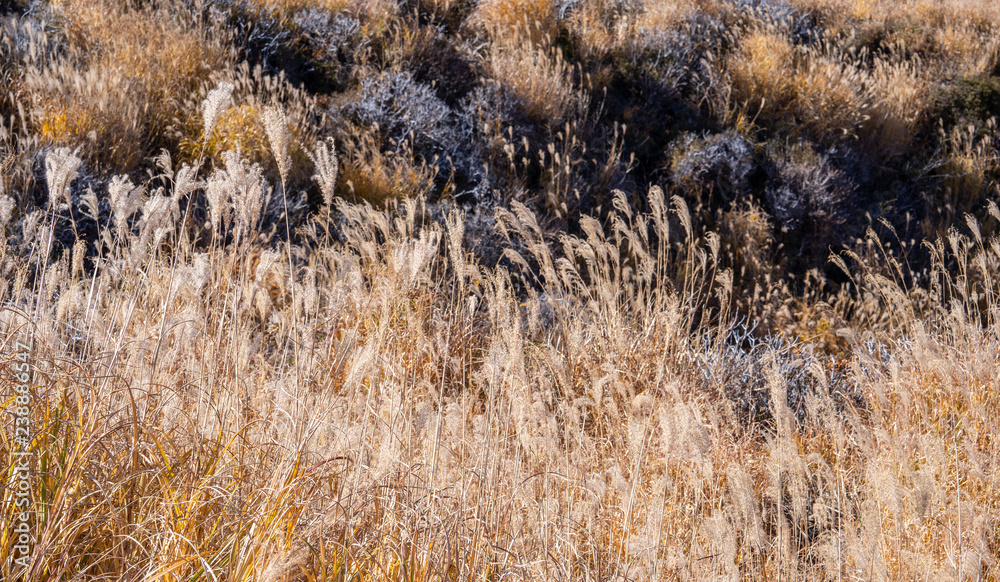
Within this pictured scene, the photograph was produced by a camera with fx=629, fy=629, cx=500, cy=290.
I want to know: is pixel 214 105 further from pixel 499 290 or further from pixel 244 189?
pixel 499 290

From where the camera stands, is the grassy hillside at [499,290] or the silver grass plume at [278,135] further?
the silver grass plume at [278,135]

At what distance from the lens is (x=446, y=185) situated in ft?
18.7

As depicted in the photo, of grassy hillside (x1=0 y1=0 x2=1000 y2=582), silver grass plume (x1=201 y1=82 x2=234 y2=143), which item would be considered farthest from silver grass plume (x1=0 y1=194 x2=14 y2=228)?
silver grass plume (x1=201 y1=82 x2=234 y2=143)

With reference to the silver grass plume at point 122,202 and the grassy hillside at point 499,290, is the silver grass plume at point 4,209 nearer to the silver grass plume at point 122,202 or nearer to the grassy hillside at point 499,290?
the grassy hillside at point 499,290

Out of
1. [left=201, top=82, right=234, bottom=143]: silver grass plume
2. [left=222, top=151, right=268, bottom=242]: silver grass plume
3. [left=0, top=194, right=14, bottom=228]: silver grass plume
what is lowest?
[left=0, top=194, right=14, bottom=228]: silver grass plume

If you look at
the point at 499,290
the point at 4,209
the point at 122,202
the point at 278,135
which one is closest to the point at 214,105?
the point at 278,135

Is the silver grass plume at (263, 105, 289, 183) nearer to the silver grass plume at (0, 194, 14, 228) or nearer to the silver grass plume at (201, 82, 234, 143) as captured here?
the silver grass plume at (201, 82, 234, 143)

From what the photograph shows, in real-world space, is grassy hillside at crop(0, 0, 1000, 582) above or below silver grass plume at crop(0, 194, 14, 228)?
below

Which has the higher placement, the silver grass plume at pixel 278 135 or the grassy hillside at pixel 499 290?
the silver grass plume at pixel 278 135

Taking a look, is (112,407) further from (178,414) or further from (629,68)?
(629,68)

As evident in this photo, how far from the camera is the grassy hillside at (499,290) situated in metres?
1.76

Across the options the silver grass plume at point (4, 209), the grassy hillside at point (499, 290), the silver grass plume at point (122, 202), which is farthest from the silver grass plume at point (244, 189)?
the silver grass plume at point (4, 209)

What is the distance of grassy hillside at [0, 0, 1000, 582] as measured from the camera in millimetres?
1757

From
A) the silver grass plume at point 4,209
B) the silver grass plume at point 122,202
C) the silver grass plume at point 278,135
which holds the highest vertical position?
the silver grass plume at point 278,135
